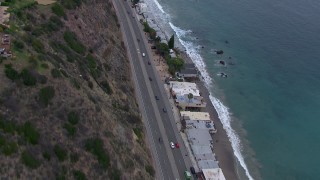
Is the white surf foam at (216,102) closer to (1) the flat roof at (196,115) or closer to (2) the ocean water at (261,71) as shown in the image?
(2) the ocean water at (261,71)

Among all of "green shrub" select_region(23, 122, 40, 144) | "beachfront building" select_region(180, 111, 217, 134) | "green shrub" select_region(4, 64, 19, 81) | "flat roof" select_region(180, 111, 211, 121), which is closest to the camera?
"green shrub" select_region(23, 122, 40, 144)

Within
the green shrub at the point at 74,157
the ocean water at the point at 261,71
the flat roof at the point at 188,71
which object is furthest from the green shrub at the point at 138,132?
the flat roof at the point at 188,71

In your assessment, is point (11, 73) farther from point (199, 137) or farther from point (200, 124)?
point (200, 124)

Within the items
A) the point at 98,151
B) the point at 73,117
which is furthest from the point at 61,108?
the point at 98,151

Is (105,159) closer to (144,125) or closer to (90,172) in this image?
(90,172)

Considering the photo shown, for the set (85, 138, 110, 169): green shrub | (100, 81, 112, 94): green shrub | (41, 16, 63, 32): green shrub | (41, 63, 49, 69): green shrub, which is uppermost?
(41, 63, 49, 69): green shrub

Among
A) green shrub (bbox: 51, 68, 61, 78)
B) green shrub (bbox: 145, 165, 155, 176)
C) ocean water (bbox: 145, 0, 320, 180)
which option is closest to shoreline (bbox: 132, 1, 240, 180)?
ocean water (bbox: 145, 0, 320, 180)

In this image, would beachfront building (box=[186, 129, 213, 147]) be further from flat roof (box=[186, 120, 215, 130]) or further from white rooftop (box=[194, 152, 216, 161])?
white rooftop (box=[194, 152, 216, 161])
